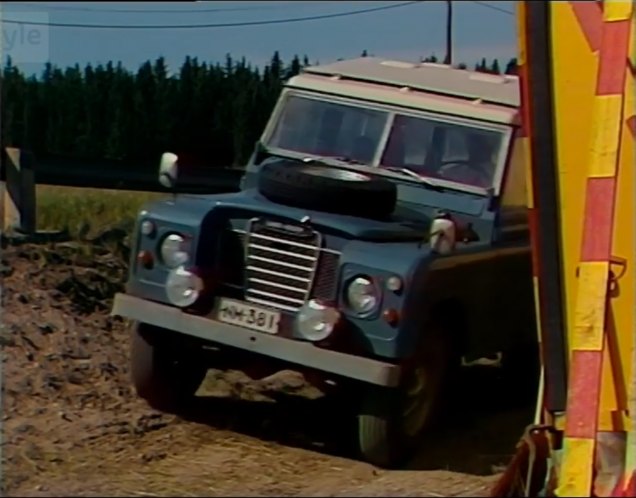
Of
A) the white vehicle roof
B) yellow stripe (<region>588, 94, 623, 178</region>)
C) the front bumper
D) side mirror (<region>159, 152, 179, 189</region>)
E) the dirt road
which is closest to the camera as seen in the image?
yellow stripe (<region>588, 94, 623, 178</region>)

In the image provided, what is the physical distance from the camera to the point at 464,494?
6.45 meters

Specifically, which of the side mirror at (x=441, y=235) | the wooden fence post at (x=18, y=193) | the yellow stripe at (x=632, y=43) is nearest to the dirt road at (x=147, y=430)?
the wooden fence post at (x=18, y=193)

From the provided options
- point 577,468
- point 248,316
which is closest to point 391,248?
point 248,316

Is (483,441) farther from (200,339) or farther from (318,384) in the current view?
(200,339)

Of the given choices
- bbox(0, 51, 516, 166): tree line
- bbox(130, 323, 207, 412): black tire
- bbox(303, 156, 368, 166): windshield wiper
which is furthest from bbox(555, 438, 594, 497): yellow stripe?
bbox(0, 51, 516, 166): tree line

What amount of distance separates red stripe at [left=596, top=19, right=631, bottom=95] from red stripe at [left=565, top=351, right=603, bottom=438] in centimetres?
126

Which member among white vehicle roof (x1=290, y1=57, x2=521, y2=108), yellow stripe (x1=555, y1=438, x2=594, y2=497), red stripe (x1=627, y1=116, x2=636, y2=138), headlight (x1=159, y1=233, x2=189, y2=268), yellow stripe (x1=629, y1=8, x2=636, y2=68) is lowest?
yellow stripe (x1=555, y1=438, x2=594, y2=497)

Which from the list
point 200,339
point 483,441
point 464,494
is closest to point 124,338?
point 200,339

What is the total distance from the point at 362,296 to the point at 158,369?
150 cm

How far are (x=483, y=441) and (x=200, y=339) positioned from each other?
6.11ft

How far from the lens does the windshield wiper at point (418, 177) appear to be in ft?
27.1

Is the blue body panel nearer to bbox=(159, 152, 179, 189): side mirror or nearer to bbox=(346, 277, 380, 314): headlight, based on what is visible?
bbox=(346, 277, 380, 314): headlight

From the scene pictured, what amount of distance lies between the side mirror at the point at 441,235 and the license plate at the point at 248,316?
91 cm

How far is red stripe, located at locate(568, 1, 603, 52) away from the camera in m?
6.71
